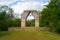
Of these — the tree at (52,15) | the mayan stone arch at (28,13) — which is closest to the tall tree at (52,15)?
the tree at (52,15)

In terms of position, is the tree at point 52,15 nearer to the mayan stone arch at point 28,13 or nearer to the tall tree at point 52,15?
the tall tree at point 52,15

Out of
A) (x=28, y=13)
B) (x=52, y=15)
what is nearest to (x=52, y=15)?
(x=52, y=15)

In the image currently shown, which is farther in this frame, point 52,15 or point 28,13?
point 52,15

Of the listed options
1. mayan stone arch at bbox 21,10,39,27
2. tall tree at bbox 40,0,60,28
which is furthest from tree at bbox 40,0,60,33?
mayan stone arch at bbox 21,10,39,27

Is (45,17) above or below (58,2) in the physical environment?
below

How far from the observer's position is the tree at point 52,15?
32.4 metres

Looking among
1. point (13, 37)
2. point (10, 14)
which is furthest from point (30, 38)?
point (10, 14)

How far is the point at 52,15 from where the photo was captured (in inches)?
1342

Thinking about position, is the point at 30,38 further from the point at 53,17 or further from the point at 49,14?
the point at 49,14

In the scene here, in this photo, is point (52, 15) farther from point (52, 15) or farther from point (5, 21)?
point (5, 21)

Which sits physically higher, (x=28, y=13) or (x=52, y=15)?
(x=28, y=13)

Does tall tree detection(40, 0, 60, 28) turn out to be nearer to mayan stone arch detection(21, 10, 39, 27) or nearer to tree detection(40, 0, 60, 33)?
tree detection(40, 0, 60, 33)

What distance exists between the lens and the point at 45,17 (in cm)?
3984

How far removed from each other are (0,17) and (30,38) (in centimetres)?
631
